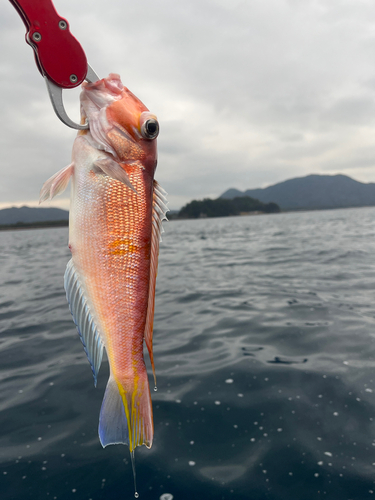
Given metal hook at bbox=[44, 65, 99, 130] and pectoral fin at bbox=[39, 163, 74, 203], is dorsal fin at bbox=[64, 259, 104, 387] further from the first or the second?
metal hook at bbox=[44, 65, 99, 130]

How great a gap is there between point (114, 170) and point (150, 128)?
263 mm

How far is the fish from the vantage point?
150 centimetres

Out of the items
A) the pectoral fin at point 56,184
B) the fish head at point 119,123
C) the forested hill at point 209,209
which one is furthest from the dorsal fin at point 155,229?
the forested hill at point 209,209

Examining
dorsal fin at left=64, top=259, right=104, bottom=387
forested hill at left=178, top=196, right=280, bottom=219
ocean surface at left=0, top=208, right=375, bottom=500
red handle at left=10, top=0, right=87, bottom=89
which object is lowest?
ocean surface at left=0, top=208, right=375, bottom=500

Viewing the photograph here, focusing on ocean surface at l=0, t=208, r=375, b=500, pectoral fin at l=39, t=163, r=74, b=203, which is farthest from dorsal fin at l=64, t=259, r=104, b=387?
ocean surface at l=0, t=208, r=375, b=500

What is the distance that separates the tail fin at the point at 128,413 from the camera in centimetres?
158

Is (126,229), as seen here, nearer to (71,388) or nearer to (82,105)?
(82,105)

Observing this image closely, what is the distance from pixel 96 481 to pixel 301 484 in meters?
1.85

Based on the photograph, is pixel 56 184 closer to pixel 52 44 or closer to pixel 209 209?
pixel 52 44

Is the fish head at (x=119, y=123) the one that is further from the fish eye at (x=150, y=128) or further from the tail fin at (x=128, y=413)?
the tail fin at (x=128, y=413)

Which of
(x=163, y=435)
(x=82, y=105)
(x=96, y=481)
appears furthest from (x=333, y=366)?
(x=82, y=105)

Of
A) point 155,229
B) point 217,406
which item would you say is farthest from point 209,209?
point 155,229

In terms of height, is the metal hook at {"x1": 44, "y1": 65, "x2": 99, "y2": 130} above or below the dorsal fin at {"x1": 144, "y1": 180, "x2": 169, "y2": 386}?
above

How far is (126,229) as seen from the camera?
1.52 meters
